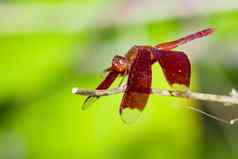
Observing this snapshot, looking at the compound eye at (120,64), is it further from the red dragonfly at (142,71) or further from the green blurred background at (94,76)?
the green blurred background at (94,76)

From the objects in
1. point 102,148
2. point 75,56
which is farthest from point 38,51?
point 102,148

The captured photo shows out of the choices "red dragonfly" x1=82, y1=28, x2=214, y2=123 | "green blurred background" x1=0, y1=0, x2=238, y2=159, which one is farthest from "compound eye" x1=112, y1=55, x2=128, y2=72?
"green blurred background" x1=0, y1=0, x2=238, y2=159

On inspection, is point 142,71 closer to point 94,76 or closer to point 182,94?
point 182,94

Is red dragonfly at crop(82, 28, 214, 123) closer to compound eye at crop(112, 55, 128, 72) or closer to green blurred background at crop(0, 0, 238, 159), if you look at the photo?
compound eye at crop(112, 55, 128, 72)

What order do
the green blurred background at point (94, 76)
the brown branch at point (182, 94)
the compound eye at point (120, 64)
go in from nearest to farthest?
the brown branch at point (182, 94) → the compound eye at point (120, 64) → the green blurred background at point (94, 76)

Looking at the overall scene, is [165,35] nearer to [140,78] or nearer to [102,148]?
[102,148]

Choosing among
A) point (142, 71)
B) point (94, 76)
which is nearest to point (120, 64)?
point (142, 71)

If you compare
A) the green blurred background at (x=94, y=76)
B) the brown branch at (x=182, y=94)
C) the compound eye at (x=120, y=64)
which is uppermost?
→ the compound eye at (x=120, y=64)

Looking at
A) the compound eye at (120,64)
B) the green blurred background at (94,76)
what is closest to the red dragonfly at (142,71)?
the compound eye at (120,64)
